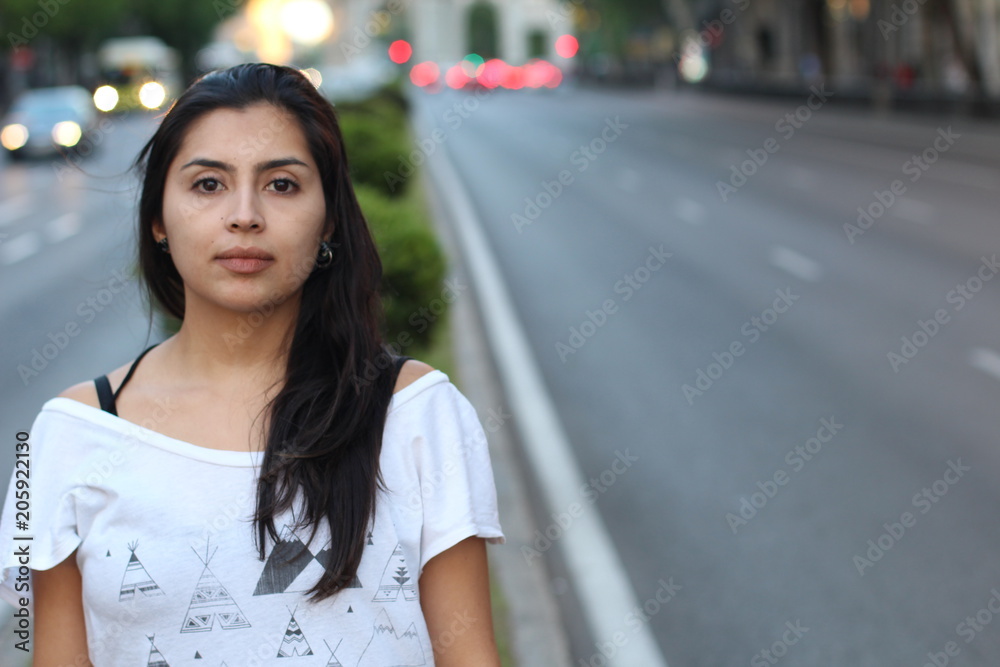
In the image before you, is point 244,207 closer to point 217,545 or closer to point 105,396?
point 105,396

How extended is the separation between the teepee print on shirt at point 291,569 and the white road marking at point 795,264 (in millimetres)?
11895

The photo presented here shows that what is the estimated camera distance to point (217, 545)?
6.30ft

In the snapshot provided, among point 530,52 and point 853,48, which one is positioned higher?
point 853,48

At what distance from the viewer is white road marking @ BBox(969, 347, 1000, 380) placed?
9141mm

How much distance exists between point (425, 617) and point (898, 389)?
7332 mm

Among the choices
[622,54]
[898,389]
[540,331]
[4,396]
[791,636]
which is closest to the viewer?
[791,636]

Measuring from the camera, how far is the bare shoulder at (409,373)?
207cm

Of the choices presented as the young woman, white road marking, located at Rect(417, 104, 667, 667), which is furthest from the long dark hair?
white road marking, located at Rect(417, 104, 667, 667)

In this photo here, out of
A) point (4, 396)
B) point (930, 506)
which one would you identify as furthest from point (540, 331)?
point (930, 506)

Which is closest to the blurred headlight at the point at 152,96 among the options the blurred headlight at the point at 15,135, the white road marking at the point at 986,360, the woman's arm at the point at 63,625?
the woman's arm at the point at 63,625

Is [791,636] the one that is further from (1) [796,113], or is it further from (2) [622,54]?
(2) [622,54]

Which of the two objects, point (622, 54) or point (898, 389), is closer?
point (898, 389)

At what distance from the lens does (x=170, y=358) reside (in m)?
2.17

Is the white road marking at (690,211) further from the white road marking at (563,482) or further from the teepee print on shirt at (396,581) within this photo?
the teepee print on shirt at (396,581)
